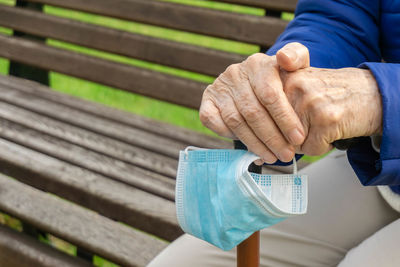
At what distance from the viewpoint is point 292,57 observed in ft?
3.86

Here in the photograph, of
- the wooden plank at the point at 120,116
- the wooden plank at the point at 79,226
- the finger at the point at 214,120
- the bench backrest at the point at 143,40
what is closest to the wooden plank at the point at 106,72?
the bench backrest at the point at 143,40

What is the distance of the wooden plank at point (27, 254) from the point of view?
1.88 meters

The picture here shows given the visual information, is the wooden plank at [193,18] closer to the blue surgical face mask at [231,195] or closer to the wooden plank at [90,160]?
the wooden plank at [90,160]

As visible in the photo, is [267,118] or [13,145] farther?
[13,145]

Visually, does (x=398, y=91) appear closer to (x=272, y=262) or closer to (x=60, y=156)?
(x=272, y=262)

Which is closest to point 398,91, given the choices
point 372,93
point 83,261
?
point 372,93

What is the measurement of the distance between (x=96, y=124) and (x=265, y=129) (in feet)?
5.00

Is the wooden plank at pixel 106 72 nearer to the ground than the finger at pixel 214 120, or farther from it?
nearer to the ground

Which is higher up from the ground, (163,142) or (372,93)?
(372,93)

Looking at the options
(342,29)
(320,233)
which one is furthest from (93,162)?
(342,29)

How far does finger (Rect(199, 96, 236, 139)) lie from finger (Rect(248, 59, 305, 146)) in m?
0.11

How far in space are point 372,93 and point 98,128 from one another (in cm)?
161

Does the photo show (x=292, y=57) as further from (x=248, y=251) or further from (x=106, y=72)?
(x=106, y=72)

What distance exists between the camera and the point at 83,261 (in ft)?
6.14
